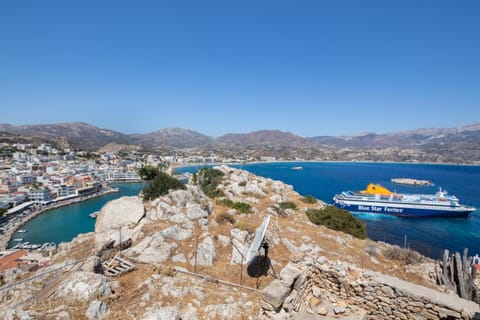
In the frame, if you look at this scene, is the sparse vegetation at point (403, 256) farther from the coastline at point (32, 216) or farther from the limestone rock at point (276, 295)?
the coastline at point (32, 216)

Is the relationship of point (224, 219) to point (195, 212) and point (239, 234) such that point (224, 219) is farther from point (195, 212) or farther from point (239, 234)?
point (239, 234)

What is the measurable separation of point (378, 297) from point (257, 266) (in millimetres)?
5867

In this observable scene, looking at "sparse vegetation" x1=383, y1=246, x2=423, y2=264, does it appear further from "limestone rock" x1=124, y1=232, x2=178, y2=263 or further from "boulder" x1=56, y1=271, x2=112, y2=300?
"boulder" x1=56, y1=271, x2=112, y2=300

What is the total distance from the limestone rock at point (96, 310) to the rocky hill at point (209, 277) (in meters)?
0.03

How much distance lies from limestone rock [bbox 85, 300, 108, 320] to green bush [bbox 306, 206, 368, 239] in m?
18.1

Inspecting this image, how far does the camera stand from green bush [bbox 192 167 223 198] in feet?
82.3

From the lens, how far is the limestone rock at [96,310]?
680 cm

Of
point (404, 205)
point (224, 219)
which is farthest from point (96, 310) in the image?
point (404, 205)

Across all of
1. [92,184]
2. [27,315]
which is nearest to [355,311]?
[27,315]

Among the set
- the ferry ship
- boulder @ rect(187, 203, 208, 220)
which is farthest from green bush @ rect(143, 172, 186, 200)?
the ferry ship

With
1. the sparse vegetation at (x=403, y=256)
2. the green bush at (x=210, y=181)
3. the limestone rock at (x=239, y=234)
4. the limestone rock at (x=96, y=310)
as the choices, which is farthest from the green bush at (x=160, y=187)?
Answer: the sparse vegetation at (x=403, y=256)

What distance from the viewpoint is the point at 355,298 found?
697 cm

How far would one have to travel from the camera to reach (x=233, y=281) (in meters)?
10.4

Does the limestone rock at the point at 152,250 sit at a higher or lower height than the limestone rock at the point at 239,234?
Answer: higher
